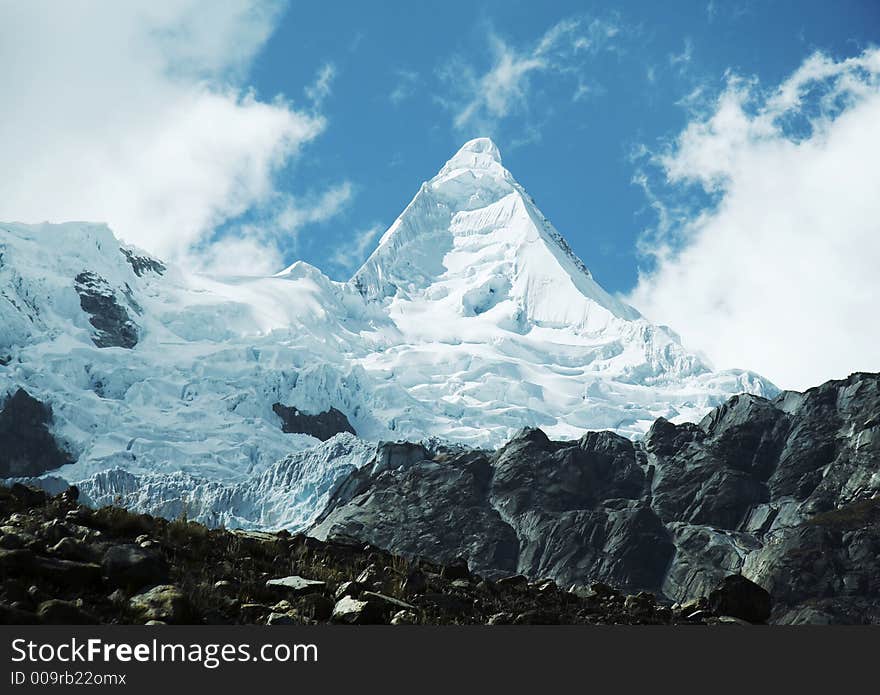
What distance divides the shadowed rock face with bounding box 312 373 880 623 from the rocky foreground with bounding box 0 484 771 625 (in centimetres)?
10691

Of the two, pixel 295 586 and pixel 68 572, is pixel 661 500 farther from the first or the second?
pixel 68 572

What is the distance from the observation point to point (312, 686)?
13.1 metres

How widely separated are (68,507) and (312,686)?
10308 millimetres

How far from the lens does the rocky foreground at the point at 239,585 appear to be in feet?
49.9

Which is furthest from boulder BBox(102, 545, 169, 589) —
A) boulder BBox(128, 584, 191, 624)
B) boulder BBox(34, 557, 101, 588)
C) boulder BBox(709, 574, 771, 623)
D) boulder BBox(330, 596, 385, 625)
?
boulder BBox(709, 574, 771, 623)

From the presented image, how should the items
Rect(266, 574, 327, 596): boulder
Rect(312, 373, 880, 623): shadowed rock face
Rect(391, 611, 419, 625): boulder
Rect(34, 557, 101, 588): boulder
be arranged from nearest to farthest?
Rect(34, 557, 101, 588): boulder, Rect(391, 611, 419, 625): boulder, Rect(266, 574, 327, 596): boulder, Rect(312, 373, 880, 623): shadowed rock face

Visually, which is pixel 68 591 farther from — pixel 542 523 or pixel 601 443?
pixel 601 443

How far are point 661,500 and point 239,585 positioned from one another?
15834 cm

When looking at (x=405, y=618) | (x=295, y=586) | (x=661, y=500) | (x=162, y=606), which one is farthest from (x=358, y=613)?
(x=661, y=500)

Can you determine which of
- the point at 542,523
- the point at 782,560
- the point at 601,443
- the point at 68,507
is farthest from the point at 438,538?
the point at 68,507

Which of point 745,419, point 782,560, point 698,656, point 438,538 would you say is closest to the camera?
point 698,656

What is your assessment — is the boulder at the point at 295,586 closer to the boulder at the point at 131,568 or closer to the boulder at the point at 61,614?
the boulder at the point at 131,568

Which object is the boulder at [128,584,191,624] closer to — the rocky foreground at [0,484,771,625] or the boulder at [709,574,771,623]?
the rocky foreground at [0,484,771,625]

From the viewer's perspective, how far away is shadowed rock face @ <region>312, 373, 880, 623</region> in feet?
466
